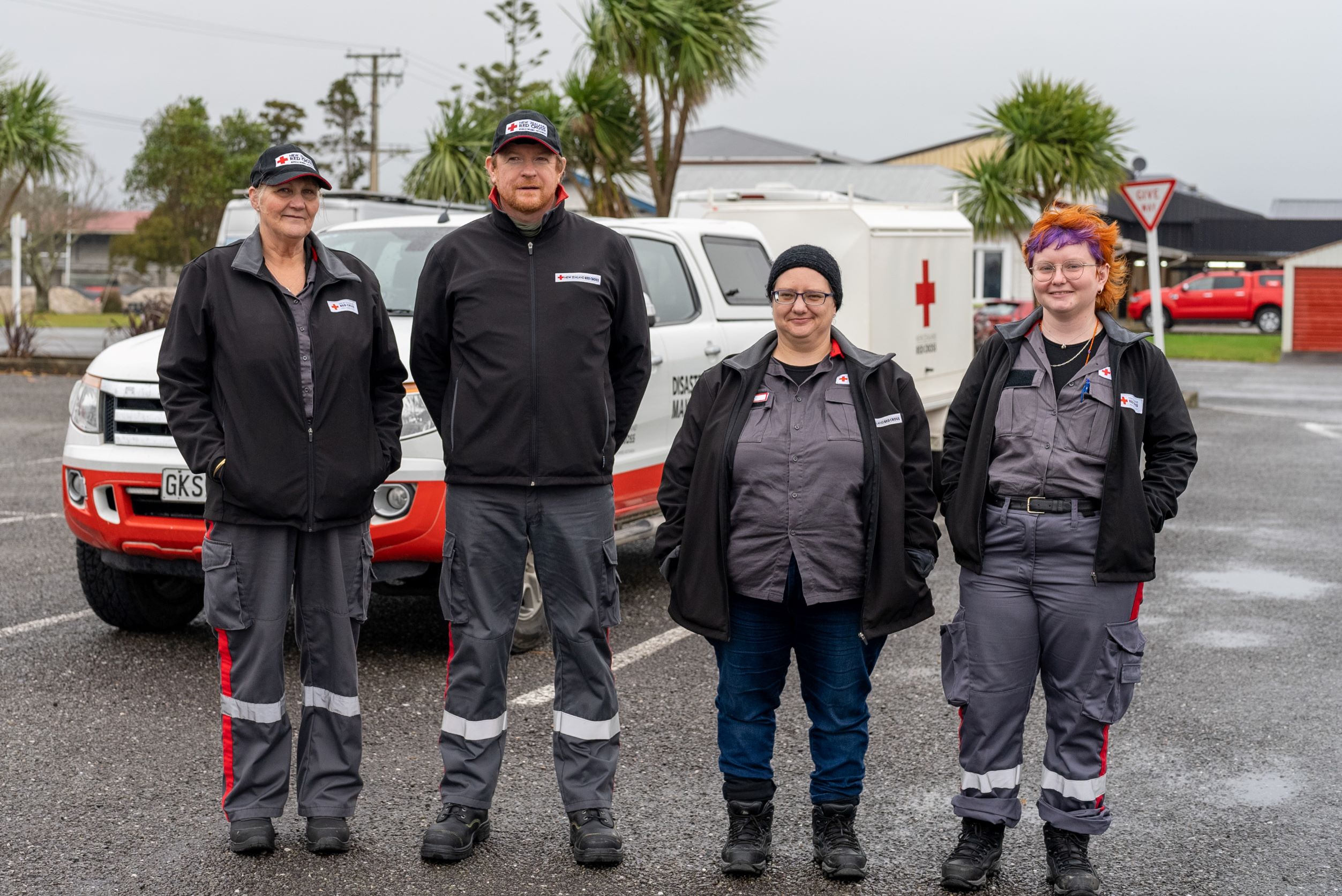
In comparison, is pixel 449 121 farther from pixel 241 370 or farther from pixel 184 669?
pixel 241 370

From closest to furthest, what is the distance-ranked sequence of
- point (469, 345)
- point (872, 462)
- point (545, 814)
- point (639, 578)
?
point (872, 462) → point (469, 345) → point (545, 814) → point (639, 578)

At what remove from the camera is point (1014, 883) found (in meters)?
3.97

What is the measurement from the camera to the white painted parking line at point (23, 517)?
9.43m

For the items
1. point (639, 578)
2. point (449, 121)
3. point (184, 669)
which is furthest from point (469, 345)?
point (449, 121)

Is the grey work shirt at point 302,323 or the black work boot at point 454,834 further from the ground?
the grey work shirt at point 302,323

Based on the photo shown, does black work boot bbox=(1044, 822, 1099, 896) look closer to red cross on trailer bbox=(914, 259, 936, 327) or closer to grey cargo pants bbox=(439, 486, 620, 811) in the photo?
grey cargo pants bbox=(439, 486, 620, 811)

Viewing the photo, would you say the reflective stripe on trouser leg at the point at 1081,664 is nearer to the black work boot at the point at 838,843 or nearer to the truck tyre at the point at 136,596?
the black work boot at the point at 838,843

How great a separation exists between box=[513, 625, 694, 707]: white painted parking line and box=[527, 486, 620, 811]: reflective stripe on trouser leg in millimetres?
1362

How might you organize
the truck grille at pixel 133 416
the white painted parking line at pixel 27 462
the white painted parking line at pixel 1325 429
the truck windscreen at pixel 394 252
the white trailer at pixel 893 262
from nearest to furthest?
the truck grille at pixel 133 416 < the truck windscreen at pixel 394 252 < the white trailer at pixel 893 262 < the white painted parking line at pixel 27 462 < the white painted parking line at pixel 1325 429

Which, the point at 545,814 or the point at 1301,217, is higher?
the point at 1301,217

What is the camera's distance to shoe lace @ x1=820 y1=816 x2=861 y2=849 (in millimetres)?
3996

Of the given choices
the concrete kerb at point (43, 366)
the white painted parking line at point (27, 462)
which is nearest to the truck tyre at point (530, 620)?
the white painted parking line at point (27, 462)

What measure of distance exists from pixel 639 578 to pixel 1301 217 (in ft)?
241

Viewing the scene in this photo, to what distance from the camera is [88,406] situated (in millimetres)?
5918
